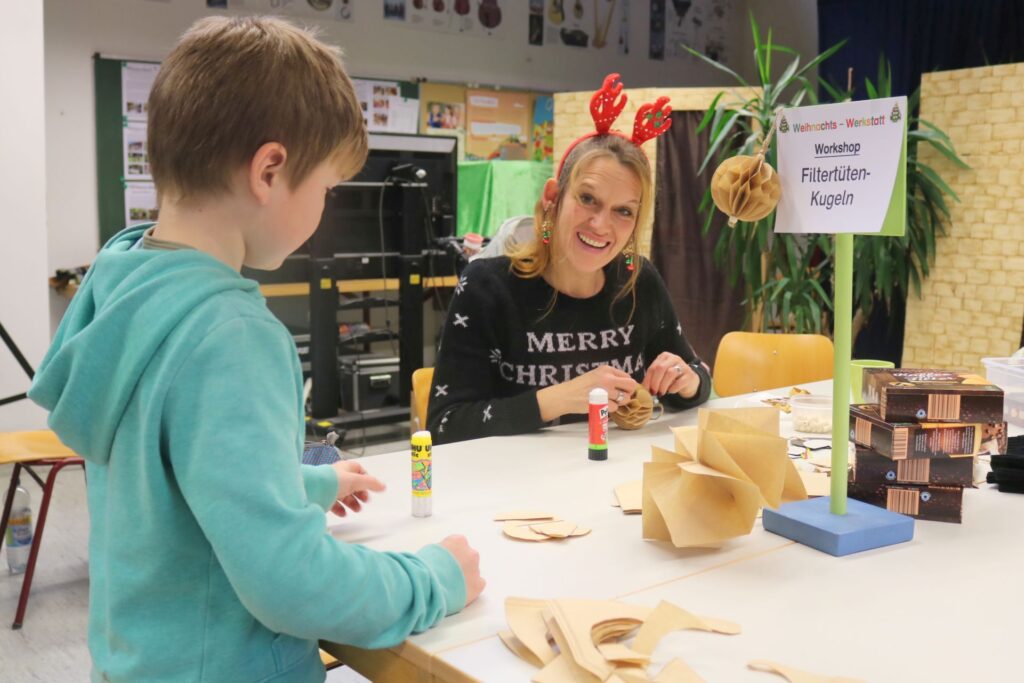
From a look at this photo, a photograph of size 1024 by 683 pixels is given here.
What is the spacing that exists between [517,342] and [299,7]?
14.0ft

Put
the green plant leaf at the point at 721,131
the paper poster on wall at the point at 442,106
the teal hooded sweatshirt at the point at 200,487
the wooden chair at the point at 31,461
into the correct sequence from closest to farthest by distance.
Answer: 1. the teal hooded sweatshirt at the point at 200,487
2. the wooden chair at the point at 31,461
3. the green plant leaf at the point at 721,131
4. the paper poster on wall at the point at 442,106

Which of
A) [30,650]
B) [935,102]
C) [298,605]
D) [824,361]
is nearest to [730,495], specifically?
[298,605]

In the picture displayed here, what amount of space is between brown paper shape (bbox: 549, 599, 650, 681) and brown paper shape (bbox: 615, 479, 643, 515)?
1.13 feet

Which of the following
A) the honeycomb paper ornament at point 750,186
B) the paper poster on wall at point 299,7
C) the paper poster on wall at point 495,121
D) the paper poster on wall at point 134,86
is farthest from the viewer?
the paper poster on wall at point 495,121

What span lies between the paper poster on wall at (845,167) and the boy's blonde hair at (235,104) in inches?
26.4

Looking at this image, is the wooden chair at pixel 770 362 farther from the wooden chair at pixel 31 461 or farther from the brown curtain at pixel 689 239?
the brown curtain at pixel 689 239

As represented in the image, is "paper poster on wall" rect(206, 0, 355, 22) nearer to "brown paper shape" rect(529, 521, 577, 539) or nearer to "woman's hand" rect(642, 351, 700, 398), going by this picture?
"woman's hand" rect(642, 351, 700, 398)

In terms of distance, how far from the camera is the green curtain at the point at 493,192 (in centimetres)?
571

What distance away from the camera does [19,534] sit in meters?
2.98

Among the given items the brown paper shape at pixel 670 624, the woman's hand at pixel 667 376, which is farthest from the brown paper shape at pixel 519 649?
the woman's hand at pixel 667 376

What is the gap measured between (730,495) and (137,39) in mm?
4873

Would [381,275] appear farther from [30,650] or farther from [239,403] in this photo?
[239,403]

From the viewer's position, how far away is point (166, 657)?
88cm

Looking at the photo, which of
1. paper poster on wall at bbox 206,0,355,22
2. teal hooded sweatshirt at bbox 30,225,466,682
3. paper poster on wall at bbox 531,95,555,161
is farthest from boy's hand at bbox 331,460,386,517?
paper poster on wall at bbox 531,95,555,161
